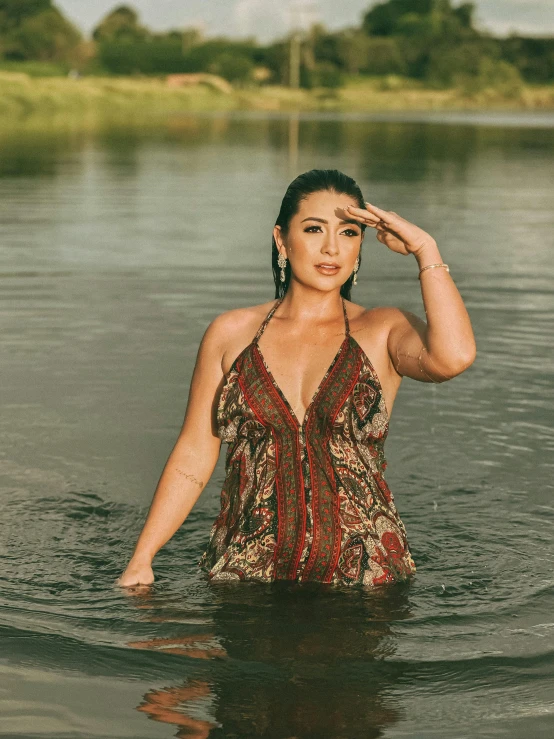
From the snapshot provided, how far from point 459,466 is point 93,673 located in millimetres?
3125

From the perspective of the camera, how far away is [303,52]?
388 feet

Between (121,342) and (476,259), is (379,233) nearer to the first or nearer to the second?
(121,342)

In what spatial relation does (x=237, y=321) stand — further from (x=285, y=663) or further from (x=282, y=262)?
(x=285, y=663)

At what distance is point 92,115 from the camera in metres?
55.1

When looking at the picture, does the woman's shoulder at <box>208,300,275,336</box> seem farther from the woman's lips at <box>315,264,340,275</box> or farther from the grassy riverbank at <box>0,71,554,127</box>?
the grassy riverbank at <box>0,71,554,127</box>

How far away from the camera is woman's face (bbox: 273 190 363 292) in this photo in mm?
4578

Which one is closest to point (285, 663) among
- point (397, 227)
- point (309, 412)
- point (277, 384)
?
point (309, 412)

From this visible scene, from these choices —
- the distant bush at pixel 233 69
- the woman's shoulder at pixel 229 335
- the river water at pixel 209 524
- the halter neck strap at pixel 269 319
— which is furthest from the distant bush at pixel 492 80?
the woman's shoulder at pixel 229 335

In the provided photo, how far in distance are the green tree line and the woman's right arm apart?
87.5 metres

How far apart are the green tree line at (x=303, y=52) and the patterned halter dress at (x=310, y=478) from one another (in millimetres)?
87704

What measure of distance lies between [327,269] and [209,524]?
70.4 inches

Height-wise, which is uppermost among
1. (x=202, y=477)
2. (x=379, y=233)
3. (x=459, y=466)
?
(x=379, y=233)

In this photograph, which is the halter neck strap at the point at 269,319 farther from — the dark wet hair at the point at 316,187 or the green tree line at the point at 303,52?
the green tree line at the point at 303,52

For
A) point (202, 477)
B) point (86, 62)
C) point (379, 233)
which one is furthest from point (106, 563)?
point (86, 62)
